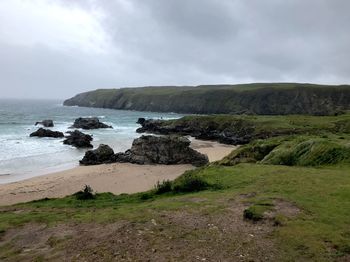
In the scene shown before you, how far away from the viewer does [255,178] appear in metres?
22.6

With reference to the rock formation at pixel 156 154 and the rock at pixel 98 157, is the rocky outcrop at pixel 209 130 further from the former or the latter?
the rock at pixel 98 157

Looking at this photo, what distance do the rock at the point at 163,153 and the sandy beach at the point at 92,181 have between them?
70.0 inches

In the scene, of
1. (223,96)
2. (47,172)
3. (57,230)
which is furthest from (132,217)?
(223,96)

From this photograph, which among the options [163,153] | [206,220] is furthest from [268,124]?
[206,220]

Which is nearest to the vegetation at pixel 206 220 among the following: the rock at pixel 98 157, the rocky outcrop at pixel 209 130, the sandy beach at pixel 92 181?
the sandy beach at pixel 92 181

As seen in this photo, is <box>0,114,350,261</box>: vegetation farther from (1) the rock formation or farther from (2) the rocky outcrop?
(2) the rocky outcrop

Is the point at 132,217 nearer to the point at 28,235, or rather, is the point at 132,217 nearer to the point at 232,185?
the point at 28,235

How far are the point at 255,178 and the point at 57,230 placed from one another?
37.8ft

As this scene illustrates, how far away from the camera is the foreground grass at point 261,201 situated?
42.3ft

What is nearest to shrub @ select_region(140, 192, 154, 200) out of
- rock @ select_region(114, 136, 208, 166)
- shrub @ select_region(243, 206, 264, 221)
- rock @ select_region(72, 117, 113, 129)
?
shrub @ select_region(243, 206, 264, 221)

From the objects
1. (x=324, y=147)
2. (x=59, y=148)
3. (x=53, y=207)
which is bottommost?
(x=59, y=148)

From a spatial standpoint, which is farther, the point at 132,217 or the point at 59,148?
the point at 59,148

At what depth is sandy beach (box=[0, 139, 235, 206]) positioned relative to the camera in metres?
31.5

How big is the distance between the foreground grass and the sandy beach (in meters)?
9.09
